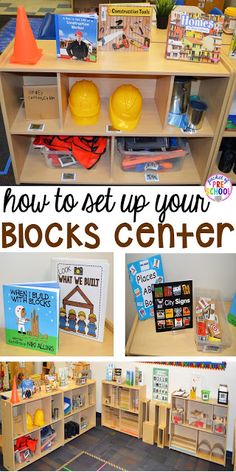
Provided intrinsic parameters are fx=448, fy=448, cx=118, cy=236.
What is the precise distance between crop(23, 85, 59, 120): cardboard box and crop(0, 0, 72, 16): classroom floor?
5.40 meters

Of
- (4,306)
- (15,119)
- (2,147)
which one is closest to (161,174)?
(15,119)

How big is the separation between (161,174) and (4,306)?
184cm

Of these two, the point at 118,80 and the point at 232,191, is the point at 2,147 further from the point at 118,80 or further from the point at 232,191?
the point at 232,191

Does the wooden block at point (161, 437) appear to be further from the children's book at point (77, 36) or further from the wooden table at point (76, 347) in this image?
the children's book at point (77, 36)

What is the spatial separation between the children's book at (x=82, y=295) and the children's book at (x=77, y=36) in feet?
5.02

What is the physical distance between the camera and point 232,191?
4.71 ft

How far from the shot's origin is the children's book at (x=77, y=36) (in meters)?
2.41

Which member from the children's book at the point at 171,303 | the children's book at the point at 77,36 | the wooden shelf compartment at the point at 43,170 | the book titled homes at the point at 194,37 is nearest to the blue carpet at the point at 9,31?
the wooden shelf compartment at the point at 43,170

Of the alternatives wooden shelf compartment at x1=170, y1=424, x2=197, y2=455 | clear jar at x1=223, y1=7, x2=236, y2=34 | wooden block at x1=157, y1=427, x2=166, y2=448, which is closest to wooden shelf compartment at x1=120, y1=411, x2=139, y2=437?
wooden block at x1=157, y1=427, x2=166, y2=448

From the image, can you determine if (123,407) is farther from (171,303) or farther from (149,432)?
(171,303)

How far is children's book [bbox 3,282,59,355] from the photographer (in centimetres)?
144

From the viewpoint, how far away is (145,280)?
1671mm

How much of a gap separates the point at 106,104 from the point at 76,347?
6.48 ft

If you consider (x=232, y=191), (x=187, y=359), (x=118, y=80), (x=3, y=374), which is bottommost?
(x=3, y=374)
